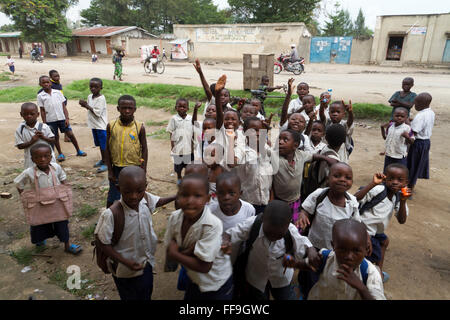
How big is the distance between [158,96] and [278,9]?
77.3ft

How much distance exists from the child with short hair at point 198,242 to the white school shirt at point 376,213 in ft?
3.98

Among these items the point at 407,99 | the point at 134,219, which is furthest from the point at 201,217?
the point at 407,99

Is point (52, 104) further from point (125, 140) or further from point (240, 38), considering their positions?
point (240, 38)

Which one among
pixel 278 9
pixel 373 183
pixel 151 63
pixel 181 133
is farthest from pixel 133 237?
pixel 278 9

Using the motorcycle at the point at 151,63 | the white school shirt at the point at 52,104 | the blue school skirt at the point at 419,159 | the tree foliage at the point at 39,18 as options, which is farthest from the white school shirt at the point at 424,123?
the tree foliage at the point at 39,18

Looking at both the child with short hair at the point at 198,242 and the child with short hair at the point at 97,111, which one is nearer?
the child with short hair at the point at 198,242

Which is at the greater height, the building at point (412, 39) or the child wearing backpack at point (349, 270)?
the building at point (412, 39)

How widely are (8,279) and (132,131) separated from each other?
175 centimetres

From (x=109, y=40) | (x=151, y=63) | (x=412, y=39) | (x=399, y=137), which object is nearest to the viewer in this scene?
(x=399, y=137)

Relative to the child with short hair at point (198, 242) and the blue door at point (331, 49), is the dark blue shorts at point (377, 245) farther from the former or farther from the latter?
the blue door at point (331, 49)

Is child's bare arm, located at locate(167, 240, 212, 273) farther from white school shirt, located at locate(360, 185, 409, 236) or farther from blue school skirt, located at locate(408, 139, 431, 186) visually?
blue school skirt, located at locate(408, 139, 431, 186)

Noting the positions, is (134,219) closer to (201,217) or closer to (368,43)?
(201,217)

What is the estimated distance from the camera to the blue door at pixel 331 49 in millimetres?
22891

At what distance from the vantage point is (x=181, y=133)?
14.2 feet
